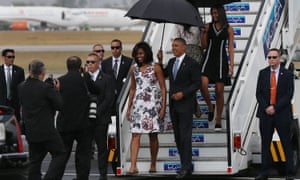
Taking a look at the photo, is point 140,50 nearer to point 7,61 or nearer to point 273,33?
point 273,33

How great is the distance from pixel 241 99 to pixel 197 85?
2.49ft

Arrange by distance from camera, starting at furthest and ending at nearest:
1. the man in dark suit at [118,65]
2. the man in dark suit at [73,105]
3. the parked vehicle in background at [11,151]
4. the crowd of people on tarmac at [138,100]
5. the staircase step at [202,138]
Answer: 1. the man in dark suit at [118,65]
2. the staircase step at [202,138]
3. the man in dark suit at [73,105]
4. the crowd of people on tarmac at [138,100]
5. the parked vehicle in background at [11,151]

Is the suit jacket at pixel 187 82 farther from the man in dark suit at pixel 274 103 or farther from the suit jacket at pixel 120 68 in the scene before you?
the suit jacket at pixel 120 68

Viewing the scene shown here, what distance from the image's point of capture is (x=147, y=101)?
1137 centimetres

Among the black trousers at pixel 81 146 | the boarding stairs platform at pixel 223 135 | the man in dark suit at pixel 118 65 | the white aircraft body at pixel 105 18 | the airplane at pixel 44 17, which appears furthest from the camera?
the white aircraft body at pixel 105 18

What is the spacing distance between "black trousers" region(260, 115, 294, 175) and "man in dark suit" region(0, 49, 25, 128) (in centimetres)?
432

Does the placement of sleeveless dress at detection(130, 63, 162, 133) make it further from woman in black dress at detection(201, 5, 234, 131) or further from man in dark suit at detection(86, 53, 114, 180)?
woman in black dress at detection(201, 5, 234, 131)

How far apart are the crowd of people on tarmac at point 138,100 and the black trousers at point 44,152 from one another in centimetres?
1

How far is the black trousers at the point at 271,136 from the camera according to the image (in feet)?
36.6

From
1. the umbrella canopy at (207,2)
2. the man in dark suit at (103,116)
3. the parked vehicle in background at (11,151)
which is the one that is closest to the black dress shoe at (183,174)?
the man in dark suit at (103,116)

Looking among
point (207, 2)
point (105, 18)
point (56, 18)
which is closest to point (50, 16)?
point (56, 18)

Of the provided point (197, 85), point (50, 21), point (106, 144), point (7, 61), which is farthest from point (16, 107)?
point (50, 21)

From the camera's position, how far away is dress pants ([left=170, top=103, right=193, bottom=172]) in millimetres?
11031

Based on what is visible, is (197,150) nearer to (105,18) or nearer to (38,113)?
(38,113)
